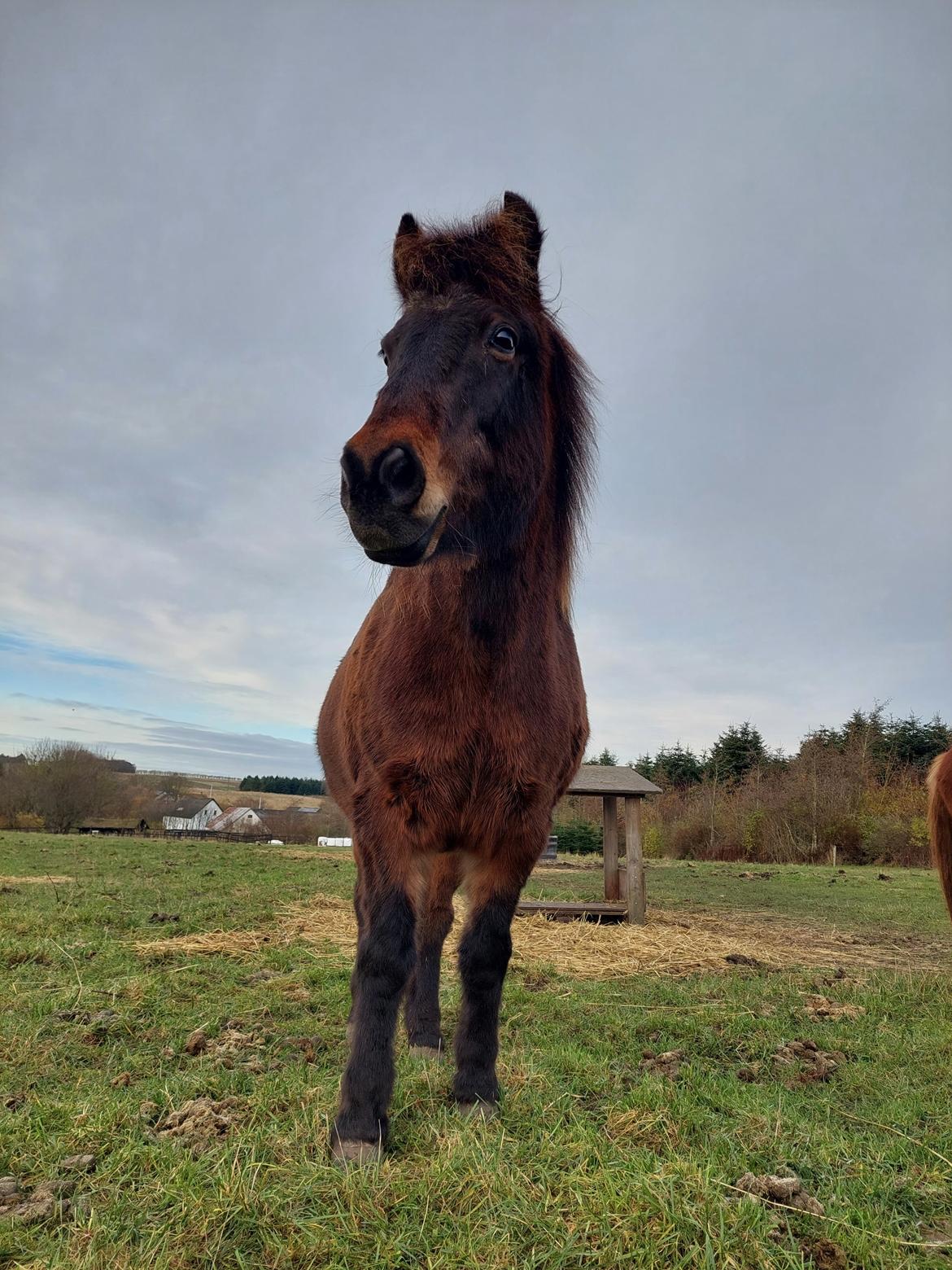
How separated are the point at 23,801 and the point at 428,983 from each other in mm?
47724

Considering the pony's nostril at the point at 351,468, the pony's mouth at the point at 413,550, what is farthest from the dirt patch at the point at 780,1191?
the pony's nostril at the point at 351,468

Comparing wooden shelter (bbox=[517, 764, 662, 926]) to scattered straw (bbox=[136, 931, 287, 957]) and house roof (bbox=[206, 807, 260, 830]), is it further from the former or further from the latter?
house roof (bbox=[206, 807, 260, 830])

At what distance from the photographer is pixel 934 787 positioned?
5.05m

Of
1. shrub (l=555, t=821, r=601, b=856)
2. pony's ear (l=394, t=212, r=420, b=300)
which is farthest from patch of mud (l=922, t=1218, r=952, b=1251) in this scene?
shrub (l=555, t=821, r=601, b=856)

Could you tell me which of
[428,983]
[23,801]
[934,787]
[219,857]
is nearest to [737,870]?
[219,857]

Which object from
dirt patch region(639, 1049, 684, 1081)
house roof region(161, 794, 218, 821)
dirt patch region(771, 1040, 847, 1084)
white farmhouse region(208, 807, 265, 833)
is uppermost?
dirt patch region(639, 1049, 684, 1081)

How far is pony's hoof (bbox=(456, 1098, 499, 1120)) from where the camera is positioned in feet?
9.18

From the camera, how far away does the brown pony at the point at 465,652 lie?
8.63 ft

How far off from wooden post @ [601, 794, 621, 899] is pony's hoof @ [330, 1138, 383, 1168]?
9.90 metres

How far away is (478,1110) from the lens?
2850mm

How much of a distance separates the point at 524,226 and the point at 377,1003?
319cm

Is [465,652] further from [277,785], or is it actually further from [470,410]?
[277,785]

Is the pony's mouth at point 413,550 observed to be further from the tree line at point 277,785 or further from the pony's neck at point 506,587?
the tree line at point 277,785

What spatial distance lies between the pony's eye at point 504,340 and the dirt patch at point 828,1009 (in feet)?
17.3
